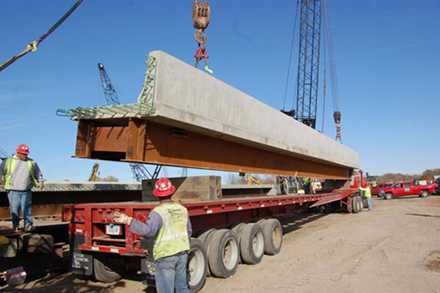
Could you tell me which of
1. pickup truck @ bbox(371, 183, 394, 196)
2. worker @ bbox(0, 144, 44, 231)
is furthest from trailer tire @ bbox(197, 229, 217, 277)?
pickup truck @ bbox(371, 183, 394, 196)

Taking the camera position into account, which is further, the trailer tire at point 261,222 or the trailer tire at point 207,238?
the trailer tire at point 261,222

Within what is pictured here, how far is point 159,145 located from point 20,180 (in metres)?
2.61

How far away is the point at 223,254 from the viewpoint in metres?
6.68

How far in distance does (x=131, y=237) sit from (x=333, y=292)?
340 centimetres

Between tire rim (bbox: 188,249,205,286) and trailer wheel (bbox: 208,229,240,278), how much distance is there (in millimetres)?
496

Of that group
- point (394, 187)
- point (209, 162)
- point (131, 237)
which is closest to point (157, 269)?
point (131, 237)

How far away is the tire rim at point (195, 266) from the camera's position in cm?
573

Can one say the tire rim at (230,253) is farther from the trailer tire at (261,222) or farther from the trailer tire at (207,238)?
the trailer tire at (261,222)

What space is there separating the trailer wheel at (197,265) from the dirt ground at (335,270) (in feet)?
0.90

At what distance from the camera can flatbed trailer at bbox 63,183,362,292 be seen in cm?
537

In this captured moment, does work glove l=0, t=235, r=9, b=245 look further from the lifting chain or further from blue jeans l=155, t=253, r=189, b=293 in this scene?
the lifting chain

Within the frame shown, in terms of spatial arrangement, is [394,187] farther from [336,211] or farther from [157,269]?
[157,269]

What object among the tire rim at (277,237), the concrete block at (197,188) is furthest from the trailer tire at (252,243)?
the concrete block at (197,188)

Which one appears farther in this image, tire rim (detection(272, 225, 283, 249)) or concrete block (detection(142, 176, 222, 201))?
tire rim (detection(272, 225, 283, 249))
